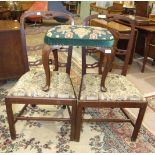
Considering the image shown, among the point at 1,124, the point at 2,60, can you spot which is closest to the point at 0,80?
the point at 2,60

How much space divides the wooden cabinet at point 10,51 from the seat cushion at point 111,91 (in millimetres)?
882

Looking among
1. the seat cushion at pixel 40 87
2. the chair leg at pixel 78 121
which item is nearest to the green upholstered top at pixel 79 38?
the seat cushion at pixel 40 87

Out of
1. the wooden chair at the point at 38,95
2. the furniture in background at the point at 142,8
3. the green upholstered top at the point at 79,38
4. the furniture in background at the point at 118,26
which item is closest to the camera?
the green upholstered top at the point at 79,38

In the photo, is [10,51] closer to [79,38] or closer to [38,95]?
[38,95]

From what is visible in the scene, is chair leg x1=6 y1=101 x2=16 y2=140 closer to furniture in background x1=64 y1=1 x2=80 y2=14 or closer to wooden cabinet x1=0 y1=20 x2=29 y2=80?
wooden cabinet x1=0 y1=20 x2=29 y2=80

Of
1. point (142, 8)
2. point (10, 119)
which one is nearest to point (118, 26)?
point (142, 8)

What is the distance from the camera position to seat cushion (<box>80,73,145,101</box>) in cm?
159

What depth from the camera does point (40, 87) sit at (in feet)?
5.34

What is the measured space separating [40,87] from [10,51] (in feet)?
3.19

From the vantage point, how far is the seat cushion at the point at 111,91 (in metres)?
1.59

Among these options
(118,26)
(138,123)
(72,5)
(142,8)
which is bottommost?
(138,123)

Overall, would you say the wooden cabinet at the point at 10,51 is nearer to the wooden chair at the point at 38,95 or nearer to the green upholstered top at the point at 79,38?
the wooden chair at the point at 38,95

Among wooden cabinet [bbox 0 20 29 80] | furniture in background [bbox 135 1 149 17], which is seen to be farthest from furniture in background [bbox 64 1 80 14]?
wooden cabinet [bbox 0 20 29 80]

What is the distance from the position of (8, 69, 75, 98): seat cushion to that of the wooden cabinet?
1.87 ft
